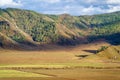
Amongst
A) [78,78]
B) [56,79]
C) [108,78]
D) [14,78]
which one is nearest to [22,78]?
[14,78]

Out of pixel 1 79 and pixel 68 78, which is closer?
pixel 1 79

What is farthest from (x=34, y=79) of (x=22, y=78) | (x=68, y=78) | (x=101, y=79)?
(x=101, y=79)

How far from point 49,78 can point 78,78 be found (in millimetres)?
8835

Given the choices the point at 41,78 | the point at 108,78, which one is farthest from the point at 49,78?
the point at 108,78

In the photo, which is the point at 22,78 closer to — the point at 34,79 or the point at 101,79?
the point at 34,79

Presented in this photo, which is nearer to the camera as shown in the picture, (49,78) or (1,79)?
(1,79)

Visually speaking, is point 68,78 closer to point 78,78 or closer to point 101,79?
point 78,78

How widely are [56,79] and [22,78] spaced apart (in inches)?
389

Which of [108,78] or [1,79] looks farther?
[108,78]

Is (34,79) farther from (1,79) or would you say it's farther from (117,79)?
(117,79)

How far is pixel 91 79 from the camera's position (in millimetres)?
106500

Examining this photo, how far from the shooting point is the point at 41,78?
353ft

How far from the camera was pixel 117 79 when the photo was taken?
10619 cm

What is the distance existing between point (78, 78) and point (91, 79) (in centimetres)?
496
